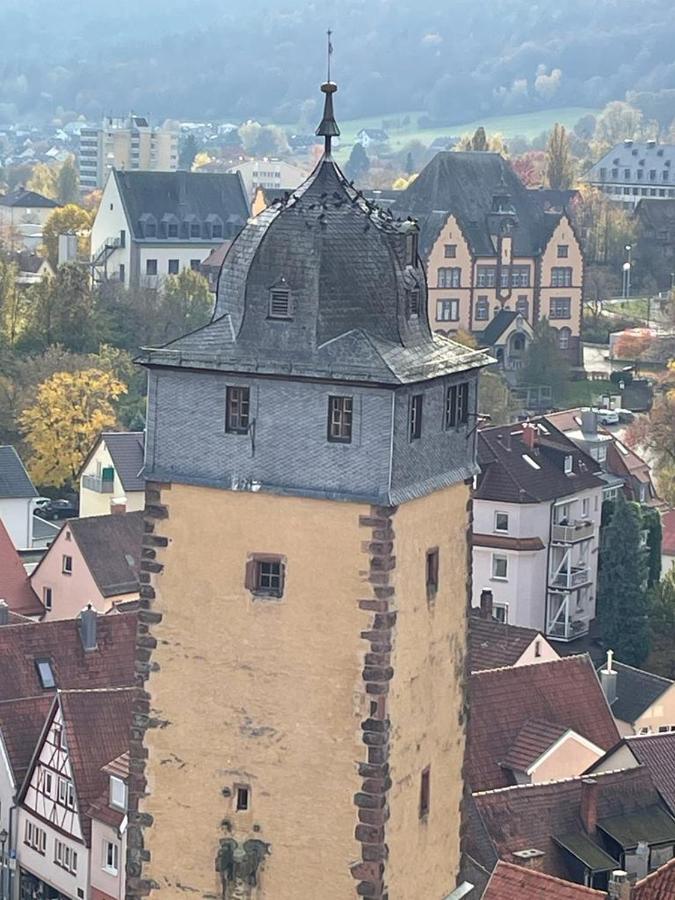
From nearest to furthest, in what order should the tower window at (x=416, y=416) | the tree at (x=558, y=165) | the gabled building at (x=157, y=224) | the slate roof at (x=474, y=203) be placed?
the tower window at (x=416, y=416) → the slate roof at (x=474, y=203) → the gabled building at (x=157, y=224) → the tree at (x=558, y=165)

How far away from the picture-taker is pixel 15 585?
67438 millimetres

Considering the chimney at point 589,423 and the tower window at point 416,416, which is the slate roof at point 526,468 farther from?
the tower window at point 416,416

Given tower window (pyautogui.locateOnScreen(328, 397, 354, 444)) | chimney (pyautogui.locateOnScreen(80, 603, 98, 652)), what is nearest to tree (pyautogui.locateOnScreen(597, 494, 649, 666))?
chimney (pyautogui.locateOnScreen(80, 603, 98, 652))

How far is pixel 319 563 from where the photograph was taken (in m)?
28.9

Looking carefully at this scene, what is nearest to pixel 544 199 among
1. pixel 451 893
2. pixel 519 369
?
pixel 519 369

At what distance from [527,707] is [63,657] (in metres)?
10.1

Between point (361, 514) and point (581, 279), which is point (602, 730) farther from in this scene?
point (581, 279)

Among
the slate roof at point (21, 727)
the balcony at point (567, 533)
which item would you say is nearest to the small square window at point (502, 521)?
the balcony at point (567, 533)

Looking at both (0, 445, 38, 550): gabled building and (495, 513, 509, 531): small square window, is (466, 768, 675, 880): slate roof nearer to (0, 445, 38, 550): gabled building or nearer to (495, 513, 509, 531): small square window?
(495, 513, 509, 531): small square window

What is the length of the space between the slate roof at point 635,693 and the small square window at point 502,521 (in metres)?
14.6

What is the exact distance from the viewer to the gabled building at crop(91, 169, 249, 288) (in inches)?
5012

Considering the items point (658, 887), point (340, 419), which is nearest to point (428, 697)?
point (340, 419)

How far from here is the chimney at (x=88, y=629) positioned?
53.6 m

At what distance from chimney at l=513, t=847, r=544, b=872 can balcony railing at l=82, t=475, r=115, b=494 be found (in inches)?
1527
